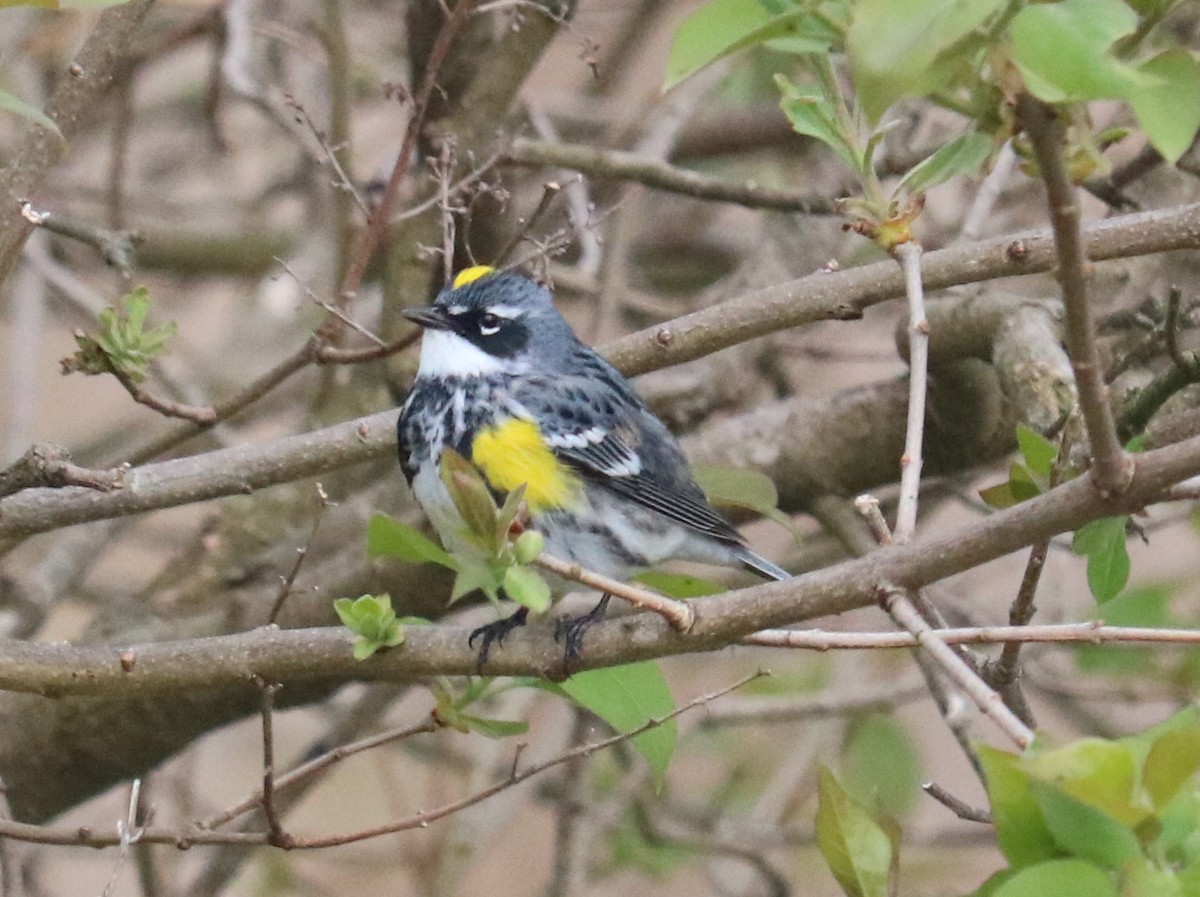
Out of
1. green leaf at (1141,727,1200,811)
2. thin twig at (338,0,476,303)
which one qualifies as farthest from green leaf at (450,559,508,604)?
thin twig at (338,0,476,303)

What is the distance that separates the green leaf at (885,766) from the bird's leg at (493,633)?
1398 mm

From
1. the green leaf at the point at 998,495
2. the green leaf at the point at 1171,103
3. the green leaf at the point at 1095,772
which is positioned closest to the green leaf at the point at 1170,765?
the green leaf at the point at 1095,772

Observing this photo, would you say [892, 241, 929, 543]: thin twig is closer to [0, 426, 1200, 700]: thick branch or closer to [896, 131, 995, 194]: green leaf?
[0, 426, 1200, 700]: thick branch

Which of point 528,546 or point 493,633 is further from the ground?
point 528,546

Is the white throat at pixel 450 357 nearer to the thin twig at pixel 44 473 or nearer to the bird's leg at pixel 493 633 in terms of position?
the bird's leg at pixel 493 633

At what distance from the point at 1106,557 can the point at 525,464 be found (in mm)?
1206

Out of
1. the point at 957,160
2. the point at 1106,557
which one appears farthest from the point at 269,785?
the point at 957,160

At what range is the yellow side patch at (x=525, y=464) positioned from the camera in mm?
2828

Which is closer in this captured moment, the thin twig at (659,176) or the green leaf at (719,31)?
the green leaf at (719,31)

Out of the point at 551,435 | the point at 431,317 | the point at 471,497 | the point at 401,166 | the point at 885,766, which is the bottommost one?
the point at 885,766

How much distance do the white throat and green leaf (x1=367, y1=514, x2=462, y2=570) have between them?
1.18m

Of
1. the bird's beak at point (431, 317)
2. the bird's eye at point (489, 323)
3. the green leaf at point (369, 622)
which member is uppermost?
the bird's beak at point (431, 317)

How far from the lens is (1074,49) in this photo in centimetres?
114

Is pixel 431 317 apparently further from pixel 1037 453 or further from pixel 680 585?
pixel 1037 453
